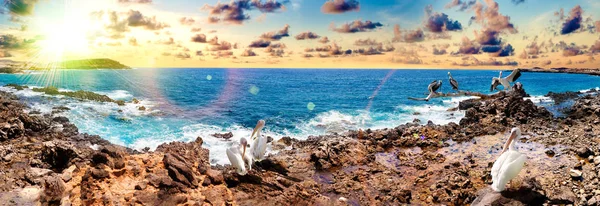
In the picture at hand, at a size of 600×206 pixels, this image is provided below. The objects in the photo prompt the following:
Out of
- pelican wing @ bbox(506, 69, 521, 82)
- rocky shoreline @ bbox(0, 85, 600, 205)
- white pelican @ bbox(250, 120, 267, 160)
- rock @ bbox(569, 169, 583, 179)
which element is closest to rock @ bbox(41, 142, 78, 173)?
rocky shoreline @ bbox(0, 85, 600, 205)

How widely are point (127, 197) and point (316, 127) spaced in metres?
22.2

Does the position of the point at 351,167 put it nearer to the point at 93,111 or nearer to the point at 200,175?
the point at 200,175

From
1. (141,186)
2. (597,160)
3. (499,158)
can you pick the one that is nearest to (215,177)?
(141,186)

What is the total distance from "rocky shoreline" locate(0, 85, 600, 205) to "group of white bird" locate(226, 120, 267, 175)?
37 centimetres

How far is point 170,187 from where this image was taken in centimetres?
756

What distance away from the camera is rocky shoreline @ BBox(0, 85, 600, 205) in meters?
7.39

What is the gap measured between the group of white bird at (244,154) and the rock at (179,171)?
Result: 1629mm

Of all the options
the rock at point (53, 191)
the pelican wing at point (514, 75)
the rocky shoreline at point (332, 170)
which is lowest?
the rocky shoreline at point (332, 170)

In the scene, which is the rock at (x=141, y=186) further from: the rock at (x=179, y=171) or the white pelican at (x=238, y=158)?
the white pelican at (x=238, y=158)

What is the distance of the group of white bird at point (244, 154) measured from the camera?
991 cm

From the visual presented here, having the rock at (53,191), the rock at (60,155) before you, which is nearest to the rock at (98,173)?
the rock at (53,191)

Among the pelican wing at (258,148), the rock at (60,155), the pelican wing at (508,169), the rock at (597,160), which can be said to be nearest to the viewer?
the pelican wing at (508,169)

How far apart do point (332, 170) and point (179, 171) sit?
762 cm

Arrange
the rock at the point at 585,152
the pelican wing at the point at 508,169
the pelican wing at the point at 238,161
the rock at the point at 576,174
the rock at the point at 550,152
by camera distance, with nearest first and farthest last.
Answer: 1. the pelican wing at the point at 508,169
2. the pelican wing at the point at 238,161
3. the rock at the point at 576,174
4. the rock at the point at 585,152
5. the rock at the point at 550,152
